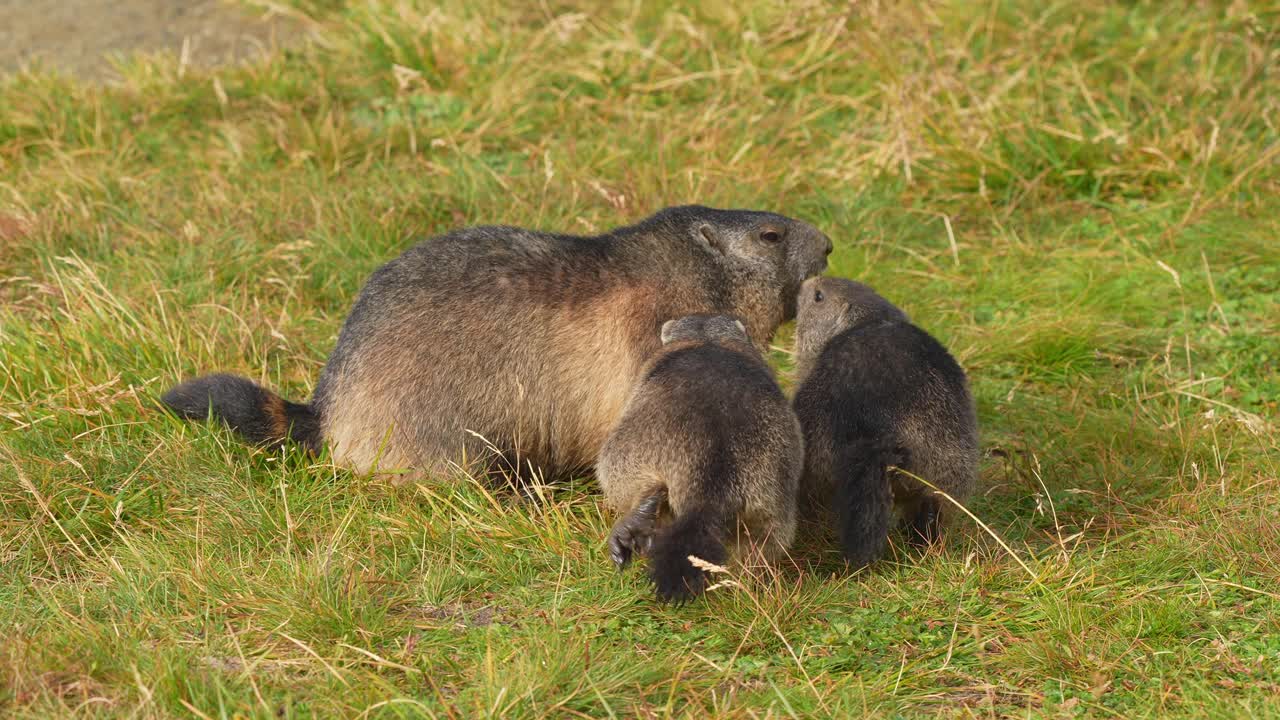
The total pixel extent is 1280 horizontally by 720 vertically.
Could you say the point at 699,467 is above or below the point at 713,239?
below

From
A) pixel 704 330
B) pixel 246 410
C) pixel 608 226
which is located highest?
pixel 704 330

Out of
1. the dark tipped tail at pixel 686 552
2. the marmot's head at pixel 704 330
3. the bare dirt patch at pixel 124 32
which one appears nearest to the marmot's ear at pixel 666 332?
the marmot's head at pixel 704 330

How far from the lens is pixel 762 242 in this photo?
5.45 metres

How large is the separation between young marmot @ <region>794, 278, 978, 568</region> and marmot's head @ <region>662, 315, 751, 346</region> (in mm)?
317

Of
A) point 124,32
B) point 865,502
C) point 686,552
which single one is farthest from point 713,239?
point 124,32

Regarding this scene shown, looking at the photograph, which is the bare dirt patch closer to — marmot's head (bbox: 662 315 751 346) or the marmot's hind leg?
marmot's head (bbox: 662 315 751 346)

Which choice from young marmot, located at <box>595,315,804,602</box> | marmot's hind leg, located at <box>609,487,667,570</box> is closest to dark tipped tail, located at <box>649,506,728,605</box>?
young marmot, located at <box>595,315,804,602</box>

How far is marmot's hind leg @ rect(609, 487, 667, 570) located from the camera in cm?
419

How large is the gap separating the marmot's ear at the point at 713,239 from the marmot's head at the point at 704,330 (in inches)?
20.5

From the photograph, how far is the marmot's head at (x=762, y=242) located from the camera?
17.8 feet

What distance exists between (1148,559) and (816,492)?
1.15 m

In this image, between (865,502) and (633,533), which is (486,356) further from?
(865,502)

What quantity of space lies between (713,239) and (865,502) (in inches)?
58.0

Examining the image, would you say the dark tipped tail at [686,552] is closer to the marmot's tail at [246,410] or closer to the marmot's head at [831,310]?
the marmot's head at [831,310]
